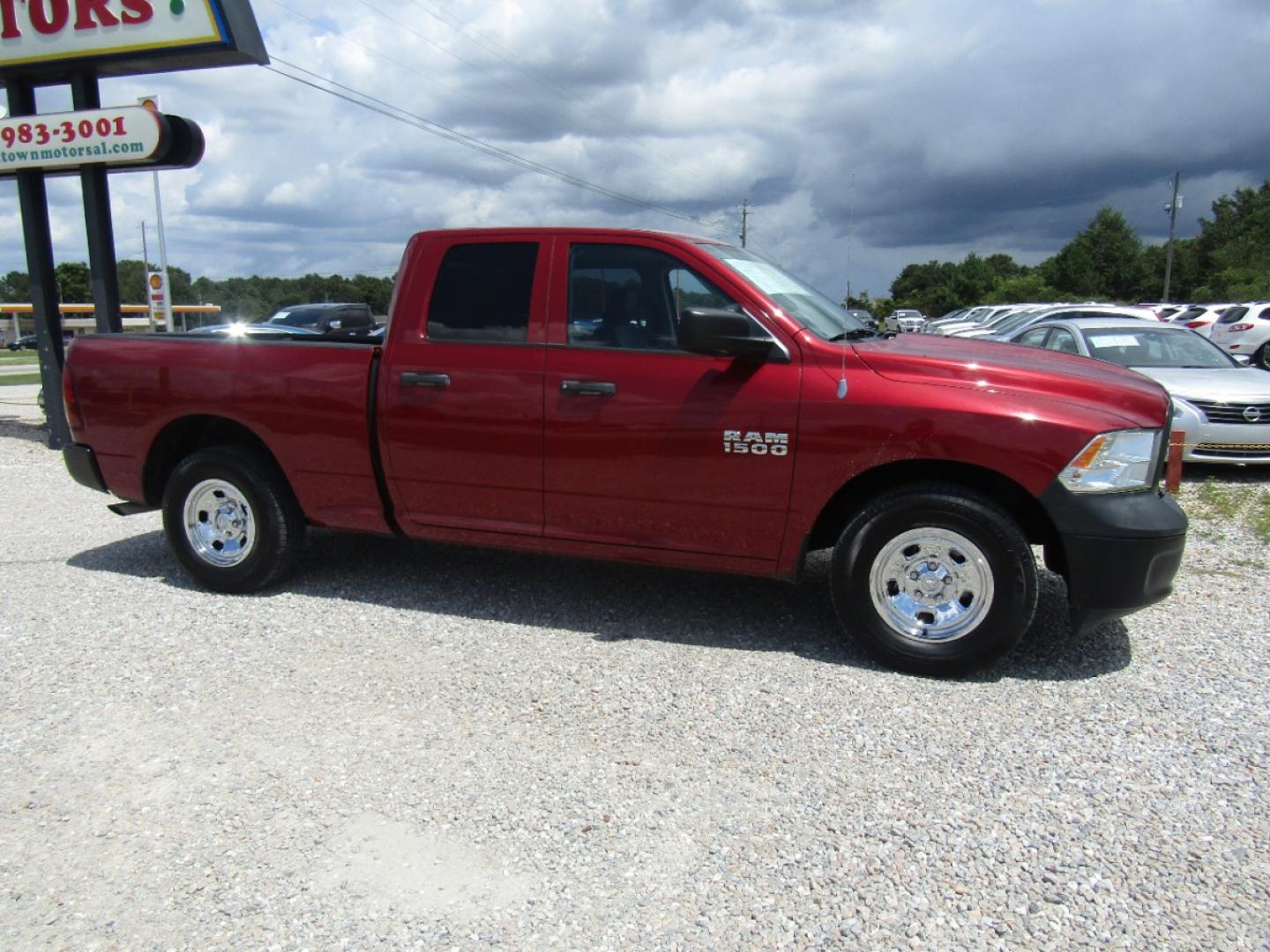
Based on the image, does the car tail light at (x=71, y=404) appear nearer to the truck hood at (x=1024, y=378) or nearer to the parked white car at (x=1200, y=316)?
the truck hood at (x=1024, y=378)

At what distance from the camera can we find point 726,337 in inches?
162

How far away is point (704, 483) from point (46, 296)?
11.0 meters

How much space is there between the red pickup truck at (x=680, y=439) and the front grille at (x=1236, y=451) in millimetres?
4691

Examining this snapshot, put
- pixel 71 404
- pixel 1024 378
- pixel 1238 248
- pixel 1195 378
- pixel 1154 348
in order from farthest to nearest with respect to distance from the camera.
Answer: pixel 1238 248, pixel 1154 348, pixel 1195 378, pixel 71 404, pixel 1024 378

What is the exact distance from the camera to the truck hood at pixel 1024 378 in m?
3.98

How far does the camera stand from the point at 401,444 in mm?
4832

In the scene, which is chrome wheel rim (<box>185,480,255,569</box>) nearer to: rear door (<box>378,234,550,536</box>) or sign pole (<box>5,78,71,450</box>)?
rear door (<box>378,234,550,536</box>)

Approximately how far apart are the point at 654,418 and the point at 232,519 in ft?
8.53

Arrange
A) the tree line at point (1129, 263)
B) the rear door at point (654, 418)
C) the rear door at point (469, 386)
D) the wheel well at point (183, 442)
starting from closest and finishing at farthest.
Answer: the rear door at point (654, 418) → the rear door at point (469, 386) → the wheel well at point (183, 442) → the tree line at point (1129, 263)

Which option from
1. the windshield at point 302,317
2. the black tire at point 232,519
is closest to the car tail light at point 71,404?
the black tire at point 232,519

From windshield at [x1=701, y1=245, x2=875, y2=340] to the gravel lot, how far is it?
1500 mm

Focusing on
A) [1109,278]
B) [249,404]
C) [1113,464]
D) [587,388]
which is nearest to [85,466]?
[249,404]

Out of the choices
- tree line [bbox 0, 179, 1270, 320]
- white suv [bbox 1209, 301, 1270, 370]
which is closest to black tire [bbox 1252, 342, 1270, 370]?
white suv [bbox 1209, 301, 1270, 370]

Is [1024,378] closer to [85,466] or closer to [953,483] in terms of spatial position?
[953,483]
